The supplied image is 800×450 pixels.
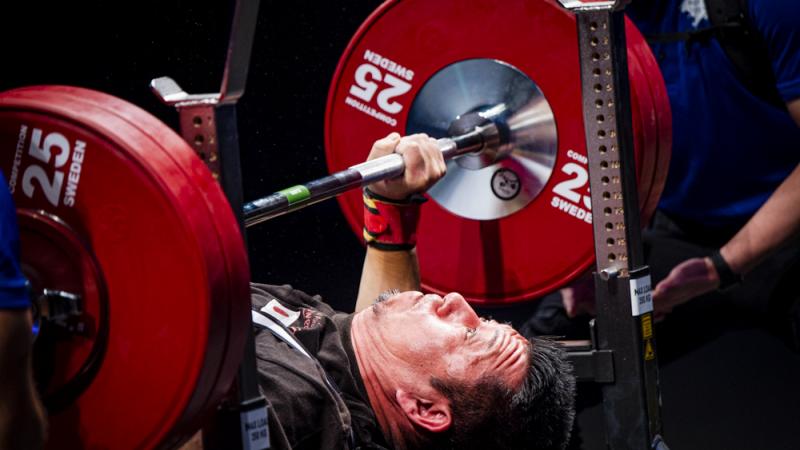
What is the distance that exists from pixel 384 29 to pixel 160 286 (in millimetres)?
1517

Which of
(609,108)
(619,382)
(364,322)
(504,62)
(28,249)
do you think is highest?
(504,62)

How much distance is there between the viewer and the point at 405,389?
245 cm

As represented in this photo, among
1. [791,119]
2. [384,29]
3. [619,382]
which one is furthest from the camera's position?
[791,119]

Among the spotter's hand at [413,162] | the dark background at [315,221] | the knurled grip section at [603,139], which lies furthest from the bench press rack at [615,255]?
the dark background at [315,221]

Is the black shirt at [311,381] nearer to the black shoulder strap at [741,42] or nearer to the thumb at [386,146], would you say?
the thumb at [386,146]

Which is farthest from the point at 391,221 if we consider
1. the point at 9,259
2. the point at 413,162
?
the point at 9,259

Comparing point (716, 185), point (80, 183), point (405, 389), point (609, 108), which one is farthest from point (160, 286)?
point (716, 185)

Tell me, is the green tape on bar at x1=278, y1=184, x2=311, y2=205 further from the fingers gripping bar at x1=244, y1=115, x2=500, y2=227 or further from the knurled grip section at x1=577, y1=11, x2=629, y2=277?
the knurled grip section at x1=577, y1=11, x2=629, y2=277

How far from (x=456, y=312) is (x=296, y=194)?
47 centimetres

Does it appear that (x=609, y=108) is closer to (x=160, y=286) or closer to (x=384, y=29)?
(x=384, y=29)

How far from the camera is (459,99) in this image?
119 inches

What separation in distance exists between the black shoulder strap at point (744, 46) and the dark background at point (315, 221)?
0.70m

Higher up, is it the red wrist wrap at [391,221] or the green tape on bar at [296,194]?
the green tape on bar at [296,194]

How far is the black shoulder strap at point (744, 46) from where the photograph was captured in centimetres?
310
